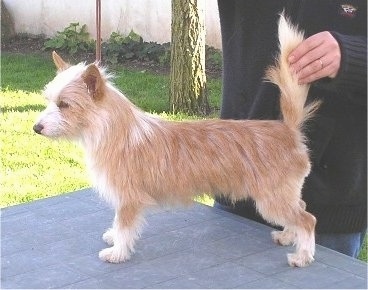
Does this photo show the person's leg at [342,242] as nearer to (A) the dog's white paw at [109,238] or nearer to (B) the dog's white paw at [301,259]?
(B) the dog's white paw at [301,259]

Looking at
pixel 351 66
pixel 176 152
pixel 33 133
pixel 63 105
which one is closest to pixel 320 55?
pixel 351 66

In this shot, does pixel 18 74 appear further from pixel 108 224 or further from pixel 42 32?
pixel 108 224

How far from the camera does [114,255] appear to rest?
216 centimetres

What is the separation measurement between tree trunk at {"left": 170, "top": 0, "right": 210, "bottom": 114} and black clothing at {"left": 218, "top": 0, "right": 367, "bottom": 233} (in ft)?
14.0

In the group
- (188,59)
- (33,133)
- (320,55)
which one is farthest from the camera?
(188,59)

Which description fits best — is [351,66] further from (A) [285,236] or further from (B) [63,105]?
(B) [63,105]

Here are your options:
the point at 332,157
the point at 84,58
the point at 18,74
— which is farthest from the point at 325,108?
the point at 84,58

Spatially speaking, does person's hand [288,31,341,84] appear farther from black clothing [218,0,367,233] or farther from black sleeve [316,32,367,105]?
black clothing [218,0,367,233]

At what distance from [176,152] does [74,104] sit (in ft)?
1.04

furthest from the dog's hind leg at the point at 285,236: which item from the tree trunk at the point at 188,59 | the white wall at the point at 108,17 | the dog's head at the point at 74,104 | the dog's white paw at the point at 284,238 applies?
the white wall at the point at 108,17

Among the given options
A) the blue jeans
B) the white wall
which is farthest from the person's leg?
the white wall

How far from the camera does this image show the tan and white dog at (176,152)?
2105 millimetres

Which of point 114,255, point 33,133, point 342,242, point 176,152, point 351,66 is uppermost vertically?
point 351,66

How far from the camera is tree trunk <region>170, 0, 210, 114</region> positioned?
6734mm
